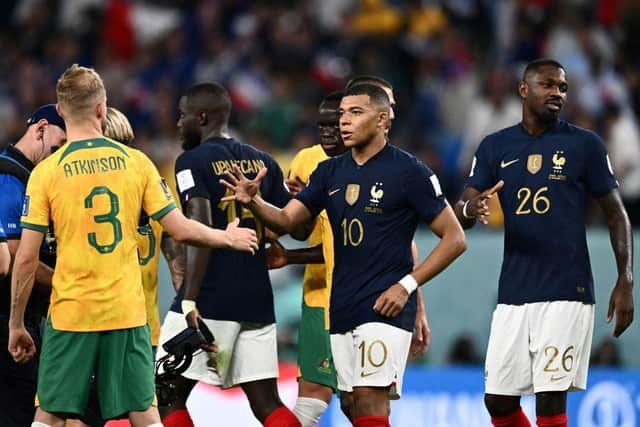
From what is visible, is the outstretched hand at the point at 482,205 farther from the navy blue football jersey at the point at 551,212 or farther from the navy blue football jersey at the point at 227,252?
the navy blue football jersey at the point at 227,252

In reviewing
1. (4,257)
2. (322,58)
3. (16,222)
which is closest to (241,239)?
(4,257)

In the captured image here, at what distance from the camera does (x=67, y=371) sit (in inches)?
299

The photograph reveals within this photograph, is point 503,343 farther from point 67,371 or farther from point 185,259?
point 67,371

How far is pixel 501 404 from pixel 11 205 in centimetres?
324

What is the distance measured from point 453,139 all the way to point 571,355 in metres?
7.64

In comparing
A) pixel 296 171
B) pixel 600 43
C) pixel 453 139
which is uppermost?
pixel 600 43

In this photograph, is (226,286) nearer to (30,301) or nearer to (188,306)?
(188,306)

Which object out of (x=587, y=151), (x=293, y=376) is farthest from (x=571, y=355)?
(x=293, y=376)

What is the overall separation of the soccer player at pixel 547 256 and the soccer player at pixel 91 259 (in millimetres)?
2041

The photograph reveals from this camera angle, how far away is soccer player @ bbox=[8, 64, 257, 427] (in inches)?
298

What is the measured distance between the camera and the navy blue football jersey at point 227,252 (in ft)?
30.0

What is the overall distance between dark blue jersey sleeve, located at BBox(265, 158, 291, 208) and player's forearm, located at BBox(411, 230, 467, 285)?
142 cm

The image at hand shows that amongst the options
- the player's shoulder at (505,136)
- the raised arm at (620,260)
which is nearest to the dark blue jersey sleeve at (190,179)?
the player's shoulder at (505,136)

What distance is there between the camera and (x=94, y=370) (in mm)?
7699
